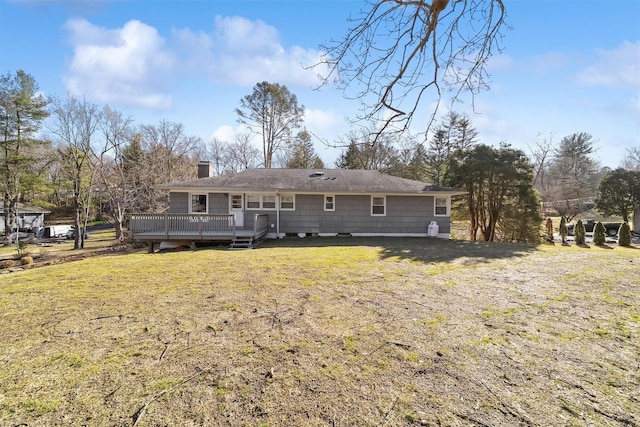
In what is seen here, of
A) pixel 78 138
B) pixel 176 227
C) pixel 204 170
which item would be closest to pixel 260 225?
pixel 176 227

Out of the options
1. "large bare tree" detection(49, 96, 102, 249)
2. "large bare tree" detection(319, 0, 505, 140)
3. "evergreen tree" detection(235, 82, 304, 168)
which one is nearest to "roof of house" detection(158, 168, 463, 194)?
"large bare tree" detection(319, 0, 505, 140)

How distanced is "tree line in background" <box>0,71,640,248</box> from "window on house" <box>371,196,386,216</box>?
8.98ft

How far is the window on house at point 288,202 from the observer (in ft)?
48.6

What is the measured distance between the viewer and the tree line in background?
51.6 ft

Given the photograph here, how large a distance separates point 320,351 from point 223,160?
113 feet

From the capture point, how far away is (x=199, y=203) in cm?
1424

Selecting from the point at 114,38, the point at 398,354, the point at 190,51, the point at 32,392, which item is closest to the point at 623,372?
the point at 398,354

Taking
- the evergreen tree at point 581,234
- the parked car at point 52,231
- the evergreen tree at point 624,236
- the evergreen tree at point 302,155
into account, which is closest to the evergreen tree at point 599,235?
the evergreen tree at point 581,234

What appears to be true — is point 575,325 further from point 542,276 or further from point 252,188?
point 252,188

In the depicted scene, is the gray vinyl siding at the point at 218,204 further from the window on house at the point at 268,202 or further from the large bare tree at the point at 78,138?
the large bare tree at the point at 78,138

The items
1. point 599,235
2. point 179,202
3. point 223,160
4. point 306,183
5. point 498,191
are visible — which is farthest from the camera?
point 223,160

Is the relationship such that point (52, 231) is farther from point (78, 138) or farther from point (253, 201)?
point (253, 201)

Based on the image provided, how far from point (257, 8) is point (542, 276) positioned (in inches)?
331

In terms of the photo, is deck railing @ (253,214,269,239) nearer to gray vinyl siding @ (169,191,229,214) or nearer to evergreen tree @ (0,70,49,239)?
gray vinyl siding @ (169,191,229,214)
